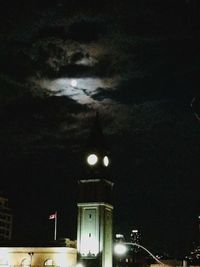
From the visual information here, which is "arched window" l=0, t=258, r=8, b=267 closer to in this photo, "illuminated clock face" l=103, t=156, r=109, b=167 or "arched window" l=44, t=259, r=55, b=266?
"arched window" l=44, t=259, r=55, b=266

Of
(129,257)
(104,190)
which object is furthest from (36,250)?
(129,257)

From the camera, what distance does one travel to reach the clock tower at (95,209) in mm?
74312

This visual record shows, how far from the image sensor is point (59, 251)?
7644cm

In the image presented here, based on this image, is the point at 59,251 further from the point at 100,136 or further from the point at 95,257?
the point at 100,136

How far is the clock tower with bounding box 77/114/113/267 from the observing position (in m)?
74.3

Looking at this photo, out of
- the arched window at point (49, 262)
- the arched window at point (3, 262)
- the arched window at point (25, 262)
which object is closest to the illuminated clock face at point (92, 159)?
the arched window at point (49, 262)

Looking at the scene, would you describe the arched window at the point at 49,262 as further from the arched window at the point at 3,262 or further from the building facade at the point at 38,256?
the arched window at the point at 3,262

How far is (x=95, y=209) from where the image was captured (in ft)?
252

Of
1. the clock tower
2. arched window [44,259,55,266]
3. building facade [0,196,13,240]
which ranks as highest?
building facade [0,196,13,240]

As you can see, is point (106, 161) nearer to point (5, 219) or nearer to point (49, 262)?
point (49, 262)

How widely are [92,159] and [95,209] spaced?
7.78 metres

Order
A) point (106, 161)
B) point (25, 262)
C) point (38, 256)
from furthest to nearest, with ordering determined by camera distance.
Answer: point (106, 161), point (25, 262), point (38, 256)

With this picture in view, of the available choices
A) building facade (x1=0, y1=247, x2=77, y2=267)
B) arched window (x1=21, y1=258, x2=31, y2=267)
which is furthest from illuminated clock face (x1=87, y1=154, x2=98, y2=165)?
arched window (x1=21, y1=258, x2=31, y2=267)

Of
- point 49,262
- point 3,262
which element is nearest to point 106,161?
point 49,262
